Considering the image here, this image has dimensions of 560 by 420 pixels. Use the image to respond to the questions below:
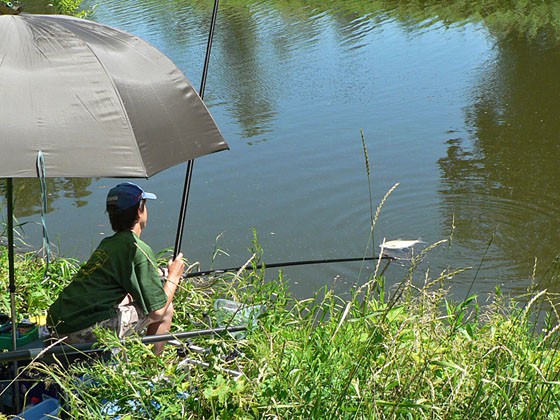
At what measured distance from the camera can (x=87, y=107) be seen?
107 inches

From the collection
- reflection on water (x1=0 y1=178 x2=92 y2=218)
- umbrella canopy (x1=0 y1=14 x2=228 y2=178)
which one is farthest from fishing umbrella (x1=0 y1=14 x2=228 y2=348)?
reflection on water (x1=0 y1=178 x2=92 y2=218)

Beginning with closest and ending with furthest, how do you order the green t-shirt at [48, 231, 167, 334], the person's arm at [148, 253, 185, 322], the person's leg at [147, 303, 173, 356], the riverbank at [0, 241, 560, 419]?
the riverbank at [0, 241, 560, 419]
the green t-shirt at [48, 231, 167, 334]
the person's arm at [148, 253, 185, 322]
the person's leg at [147, 303, 173, 356]

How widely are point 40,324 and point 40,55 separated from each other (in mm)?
1369

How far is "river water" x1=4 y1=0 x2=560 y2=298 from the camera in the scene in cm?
579

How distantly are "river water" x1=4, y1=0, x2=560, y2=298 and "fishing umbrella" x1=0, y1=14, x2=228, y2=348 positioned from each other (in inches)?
43.9

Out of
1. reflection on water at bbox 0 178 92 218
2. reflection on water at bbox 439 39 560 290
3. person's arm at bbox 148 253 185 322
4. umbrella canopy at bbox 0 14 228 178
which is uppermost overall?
umbrella canopy at bbox 0 14 228 178

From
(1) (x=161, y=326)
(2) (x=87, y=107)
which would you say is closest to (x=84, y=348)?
(1) (x=161, y=326)

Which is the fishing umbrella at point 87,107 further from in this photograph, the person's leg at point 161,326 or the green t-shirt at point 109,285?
the person's leg at point 161,326

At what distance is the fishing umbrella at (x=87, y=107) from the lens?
8.42ft

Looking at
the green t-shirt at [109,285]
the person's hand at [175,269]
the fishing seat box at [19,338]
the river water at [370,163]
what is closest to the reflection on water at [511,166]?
the river water at [370,163]

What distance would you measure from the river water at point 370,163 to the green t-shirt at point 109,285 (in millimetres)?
962

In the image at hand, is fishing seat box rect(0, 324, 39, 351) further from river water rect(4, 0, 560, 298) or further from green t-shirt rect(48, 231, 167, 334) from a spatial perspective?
river water rect(4, 0, 560, 298)

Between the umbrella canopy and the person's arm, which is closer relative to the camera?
the umbrella canopy

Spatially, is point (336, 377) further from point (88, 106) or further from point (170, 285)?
point (88, 106)
